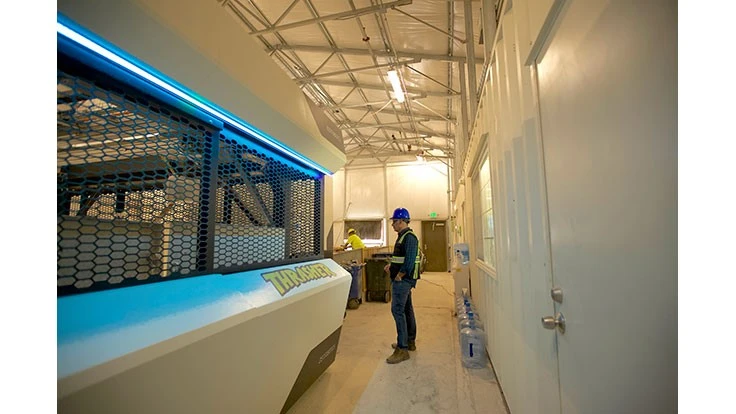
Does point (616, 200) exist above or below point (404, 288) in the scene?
above

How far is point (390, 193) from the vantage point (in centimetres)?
1284

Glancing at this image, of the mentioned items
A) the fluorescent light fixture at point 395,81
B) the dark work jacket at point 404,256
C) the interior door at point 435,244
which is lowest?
the interior door at point 435,244

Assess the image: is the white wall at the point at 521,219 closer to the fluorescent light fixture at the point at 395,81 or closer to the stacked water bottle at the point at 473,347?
the stacked water bottle at the point at 473,347

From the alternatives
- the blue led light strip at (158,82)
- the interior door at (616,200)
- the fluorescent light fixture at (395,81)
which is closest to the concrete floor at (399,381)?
the interior door at (616,200)

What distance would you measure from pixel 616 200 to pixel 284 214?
158 centimetres

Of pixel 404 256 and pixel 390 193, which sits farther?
pixel 390 193

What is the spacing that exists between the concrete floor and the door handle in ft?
4.87

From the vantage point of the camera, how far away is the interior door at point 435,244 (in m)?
12.3

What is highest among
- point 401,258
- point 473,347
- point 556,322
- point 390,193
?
point 390,193

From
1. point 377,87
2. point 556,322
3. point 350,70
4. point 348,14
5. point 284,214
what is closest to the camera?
point 556,322

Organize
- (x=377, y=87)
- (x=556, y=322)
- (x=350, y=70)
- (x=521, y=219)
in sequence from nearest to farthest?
1. (x=556, y=322)
2. (x=521, y=219)
3. (x=350, y=70)
4. (x=377, y=87)

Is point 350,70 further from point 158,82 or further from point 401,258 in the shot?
point 158,82

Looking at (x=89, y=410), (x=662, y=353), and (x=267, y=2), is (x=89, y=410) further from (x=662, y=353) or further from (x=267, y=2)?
(x=267, y=2)

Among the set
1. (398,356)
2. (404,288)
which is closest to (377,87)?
(404,288)
